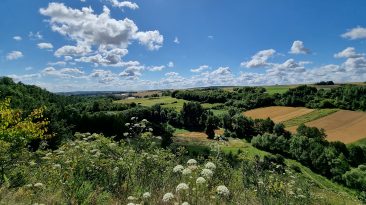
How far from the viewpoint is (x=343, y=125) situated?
8519 cm

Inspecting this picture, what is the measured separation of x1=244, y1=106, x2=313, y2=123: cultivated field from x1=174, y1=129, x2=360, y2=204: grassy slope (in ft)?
60.5

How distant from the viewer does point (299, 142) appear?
7262 centimetres

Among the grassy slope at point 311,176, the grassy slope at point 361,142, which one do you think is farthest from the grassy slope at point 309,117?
the grassy slope at point 361,142

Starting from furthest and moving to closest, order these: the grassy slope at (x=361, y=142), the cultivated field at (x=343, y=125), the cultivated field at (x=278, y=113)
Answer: the cultivated field at (x=278, y=113) → the cultivated field at (x=343, y=125) → the grassy slope at (x=361, y=142)

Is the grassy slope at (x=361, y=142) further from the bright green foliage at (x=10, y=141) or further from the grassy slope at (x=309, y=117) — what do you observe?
the bright green foliage at (x=10, y=141)

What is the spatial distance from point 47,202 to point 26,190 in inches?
41.8

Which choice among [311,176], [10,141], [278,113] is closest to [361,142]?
[311,176]

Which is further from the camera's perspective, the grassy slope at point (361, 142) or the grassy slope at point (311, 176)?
the grassy slope at point (361, 142)

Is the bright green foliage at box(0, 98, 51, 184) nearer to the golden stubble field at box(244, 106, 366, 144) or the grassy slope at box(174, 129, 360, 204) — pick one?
the grassy slope at box(174, 129, 360, 204)

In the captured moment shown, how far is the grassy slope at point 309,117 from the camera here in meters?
92.1

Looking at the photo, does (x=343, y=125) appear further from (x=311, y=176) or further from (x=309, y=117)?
(x=311, y=176)

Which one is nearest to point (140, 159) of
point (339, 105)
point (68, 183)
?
point (68, 183)

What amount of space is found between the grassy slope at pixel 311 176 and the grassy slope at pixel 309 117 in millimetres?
15004

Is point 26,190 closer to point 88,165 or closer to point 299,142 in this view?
point 88,165
